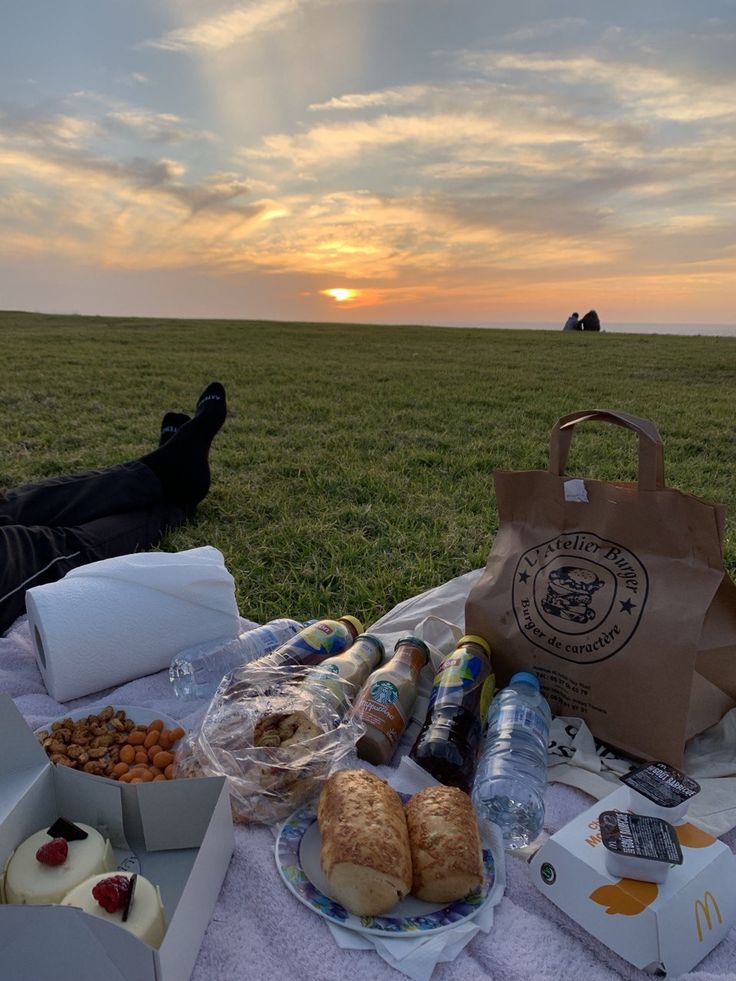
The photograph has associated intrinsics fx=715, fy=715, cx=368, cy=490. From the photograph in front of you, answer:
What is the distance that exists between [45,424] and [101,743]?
4952mm

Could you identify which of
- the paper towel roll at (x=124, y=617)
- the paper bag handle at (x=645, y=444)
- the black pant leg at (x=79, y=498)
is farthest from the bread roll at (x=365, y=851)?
the black pant leg at (x=79, y=498)

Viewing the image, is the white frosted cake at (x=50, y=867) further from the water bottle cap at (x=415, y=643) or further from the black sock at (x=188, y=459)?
the black sock at (x=188, y=459)

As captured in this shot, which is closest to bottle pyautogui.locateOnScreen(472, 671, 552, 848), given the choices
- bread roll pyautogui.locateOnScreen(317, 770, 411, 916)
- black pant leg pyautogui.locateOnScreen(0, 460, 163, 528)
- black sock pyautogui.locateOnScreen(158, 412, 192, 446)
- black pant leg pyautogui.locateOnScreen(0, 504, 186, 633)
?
bread roll pyautogui.locateOnScreen(317, 770, 411, 916)

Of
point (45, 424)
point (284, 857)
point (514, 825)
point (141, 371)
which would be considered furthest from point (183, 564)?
point (141, 371)

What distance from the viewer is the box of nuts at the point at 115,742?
1694 mm

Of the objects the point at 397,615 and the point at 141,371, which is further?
the point at 141,371

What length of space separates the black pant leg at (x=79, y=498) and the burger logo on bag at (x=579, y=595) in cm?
190

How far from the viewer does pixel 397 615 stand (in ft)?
8.58

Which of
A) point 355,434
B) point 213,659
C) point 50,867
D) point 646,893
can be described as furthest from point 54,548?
point 355,434

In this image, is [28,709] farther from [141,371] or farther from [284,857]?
[141,371]

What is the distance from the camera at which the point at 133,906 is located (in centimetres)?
120

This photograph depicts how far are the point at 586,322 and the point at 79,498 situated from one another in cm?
1854

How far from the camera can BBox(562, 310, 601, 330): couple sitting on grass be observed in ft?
64.0

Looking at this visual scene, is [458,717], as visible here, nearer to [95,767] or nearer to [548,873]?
[548,873]
